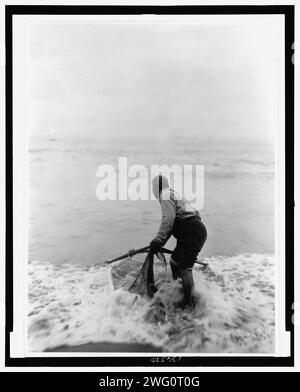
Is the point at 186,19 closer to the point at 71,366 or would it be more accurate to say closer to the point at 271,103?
the point at 271,103

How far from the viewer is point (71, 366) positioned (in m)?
3.32

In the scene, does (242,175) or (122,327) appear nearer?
(122,327)

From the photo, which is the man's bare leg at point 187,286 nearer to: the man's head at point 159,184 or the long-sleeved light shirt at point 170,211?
the long-sleeved light shirt at point 170,211

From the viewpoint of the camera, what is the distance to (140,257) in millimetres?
3406

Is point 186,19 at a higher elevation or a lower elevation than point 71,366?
higher

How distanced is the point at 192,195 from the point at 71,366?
5.95 ft

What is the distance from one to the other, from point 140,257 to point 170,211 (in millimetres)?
508

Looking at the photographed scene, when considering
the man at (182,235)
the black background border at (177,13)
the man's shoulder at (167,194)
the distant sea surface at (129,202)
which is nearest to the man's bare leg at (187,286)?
the man at (182,235)

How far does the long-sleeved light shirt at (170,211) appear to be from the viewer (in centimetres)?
325

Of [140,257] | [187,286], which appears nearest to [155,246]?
[140,257]

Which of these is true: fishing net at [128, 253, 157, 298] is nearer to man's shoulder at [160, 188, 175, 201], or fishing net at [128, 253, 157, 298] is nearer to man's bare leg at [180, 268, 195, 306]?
man's bare leg at [180, 268, 195, 306]

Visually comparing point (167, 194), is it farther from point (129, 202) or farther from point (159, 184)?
point (129, 202)
